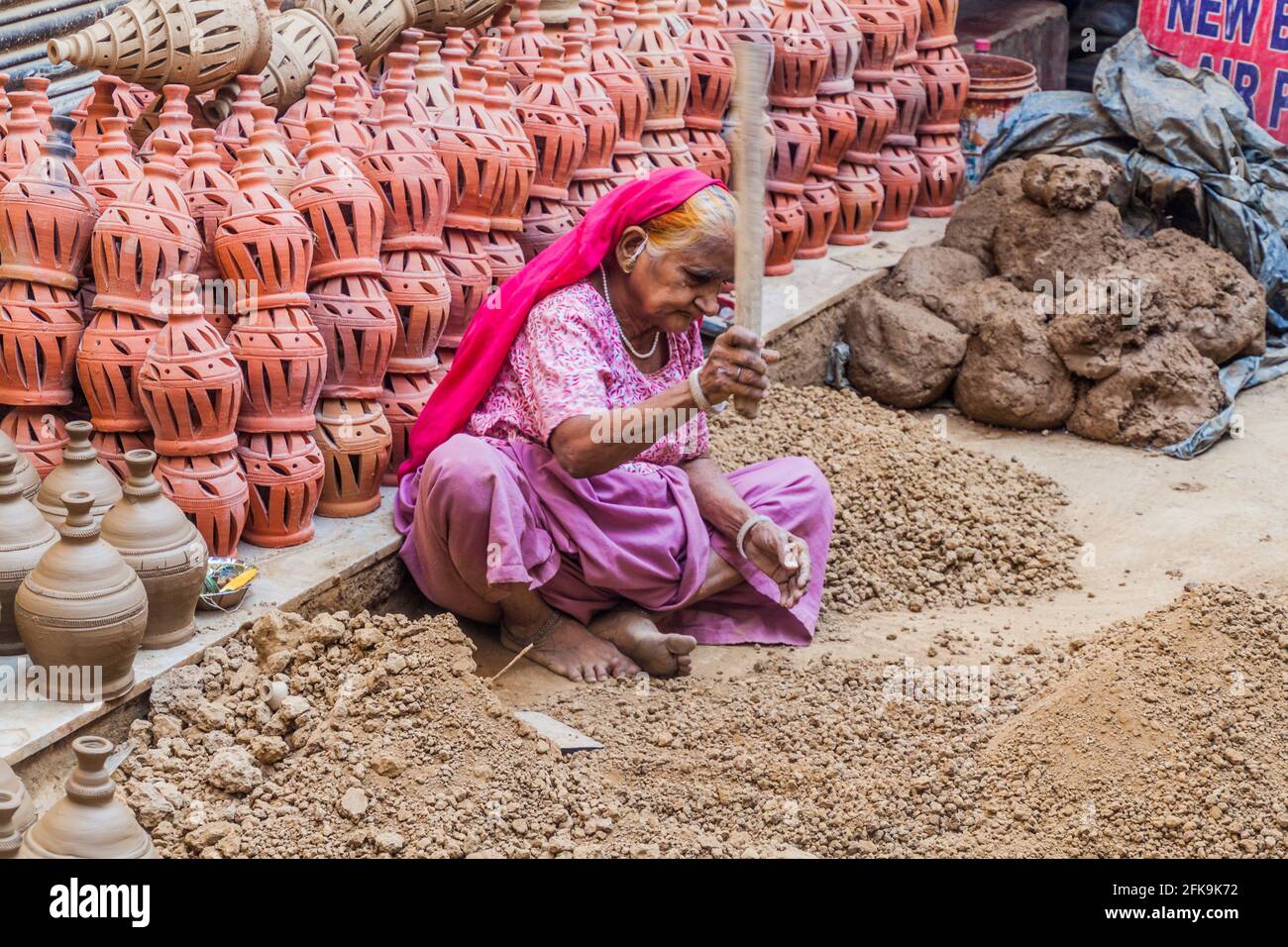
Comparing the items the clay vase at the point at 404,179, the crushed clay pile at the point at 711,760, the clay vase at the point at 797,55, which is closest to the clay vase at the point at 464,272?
the clay vase at the point at 404,179

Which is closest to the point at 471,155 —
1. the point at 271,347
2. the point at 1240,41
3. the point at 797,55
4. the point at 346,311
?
the point at 346,311

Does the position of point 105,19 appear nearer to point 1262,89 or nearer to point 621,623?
point 621,623

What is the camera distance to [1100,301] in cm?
552

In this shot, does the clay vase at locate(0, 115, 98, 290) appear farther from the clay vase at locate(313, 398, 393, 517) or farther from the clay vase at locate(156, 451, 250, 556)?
the clay vase at locate(313, 398, 393, 517)

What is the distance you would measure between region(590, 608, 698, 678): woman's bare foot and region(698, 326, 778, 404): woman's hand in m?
0.72

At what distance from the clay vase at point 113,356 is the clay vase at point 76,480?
0.22 meters

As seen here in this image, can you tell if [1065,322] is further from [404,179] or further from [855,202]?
[404,179]

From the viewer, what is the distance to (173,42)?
3.96 meters

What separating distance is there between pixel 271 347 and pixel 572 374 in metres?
0.73

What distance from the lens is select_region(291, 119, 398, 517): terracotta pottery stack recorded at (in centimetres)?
386

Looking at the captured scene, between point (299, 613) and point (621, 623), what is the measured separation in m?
0.79

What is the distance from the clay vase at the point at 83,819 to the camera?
8.22 feet
